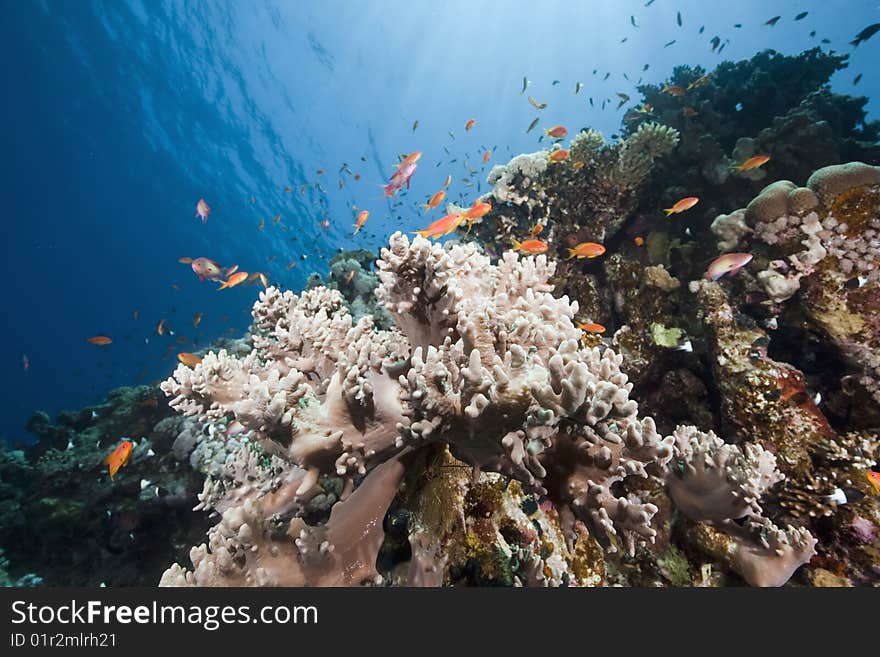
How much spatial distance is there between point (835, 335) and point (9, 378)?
111 meters

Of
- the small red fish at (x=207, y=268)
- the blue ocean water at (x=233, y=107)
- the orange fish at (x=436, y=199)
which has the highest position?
the blue ocean water at (x=233, y=107)

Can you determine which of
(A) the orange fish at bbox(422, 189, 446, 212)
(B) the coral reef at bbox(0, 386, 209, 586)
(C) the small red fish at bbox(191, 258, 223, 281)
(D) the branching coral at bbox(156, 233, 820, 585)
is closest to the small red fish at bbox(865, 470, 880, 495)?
(D) the branching coral at bbox(156, 233, 820, 585)

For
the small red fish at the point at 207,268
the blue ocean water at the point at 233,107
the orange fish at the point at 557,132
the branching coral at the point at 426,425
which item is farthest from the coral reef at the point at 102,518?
the orange fish at the point at 557,132

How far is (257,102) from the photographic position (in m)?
41.1

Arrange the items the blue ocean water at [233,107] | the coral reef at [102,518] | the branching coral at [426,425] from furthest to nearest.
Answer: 1. the blue ocean water at [233,107]
2. the coral reef at [102,518]
3. the branching coral at [426,425]

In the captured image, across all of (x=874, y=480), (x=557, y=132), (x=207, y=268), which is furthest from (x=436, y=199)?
(x=874, y=480)

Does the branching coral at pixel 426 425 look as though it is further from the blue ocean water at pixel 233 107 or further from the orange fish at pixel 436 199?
the blue ocean water at pixel 233 107

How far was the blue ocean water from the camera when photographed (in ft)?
103

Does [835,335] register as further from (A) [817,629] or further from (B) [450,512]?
(B) [450,512]

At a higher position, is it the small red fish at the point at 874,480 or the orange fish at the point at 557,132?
the orange fish at the point at 557,132

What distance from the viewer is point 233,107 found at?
130ft

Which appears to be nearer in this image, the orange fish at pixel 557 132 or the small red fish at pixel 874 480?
the small red fish at pixel 874 480

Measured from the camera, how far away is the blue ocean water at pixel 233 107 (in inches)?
1239

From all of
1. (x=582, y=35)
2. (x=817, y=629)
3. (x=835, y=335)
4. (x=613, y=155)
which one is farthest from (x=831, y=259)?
(x=582, y=35)
